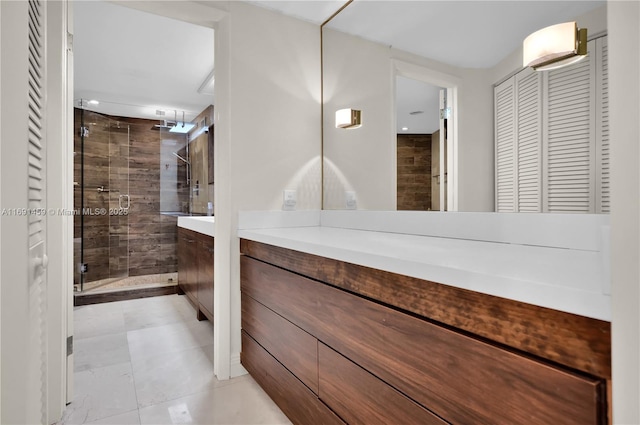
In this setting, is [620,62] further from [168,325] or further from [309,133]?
[168,325]

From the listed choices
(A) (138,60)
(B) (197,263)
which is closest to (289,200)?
(B) (197,263)

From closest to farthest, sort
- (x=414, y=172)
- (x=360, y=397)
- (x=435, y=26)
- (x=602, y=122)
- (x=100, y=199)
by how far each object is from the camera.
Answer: (x=602, y=122) < (x=360, y=397) < (x=435, y=26) < (x=414, y=172) < (x=100, y=199)

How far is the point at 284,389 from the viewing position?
5.05ft

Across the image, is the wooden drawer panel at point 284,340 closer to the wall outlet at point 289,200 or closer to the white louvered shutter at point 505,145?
the wall outlet at point 289,200

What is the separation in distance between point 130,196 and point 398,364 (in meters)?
4.37

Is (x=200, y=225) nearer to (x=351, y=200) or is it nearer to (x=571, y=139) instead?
(x=351, y=200)

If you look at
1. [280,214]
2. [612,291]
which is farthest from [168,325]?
[612,291]

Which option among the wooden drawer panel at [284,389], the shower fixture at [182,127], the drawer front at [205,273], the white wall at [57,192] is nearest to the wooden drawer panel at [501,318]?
the wooden drawer panel at [284,389]

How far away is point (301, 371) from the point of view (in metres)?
1.39

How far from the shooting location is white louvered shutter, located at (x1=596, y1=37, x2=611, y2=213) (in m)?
0.92

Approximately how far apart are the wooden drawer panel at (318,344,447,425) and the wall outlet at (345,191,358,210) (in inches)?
38.0

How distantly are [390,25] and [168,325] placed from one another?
8.94 feet

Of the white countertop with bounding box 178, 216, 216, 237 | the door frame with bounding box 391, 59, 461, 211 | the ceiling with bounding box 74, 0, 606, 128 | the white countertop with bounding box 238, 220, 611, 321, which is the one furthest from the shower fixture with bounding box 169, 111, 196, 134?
the white countertop with bounding box 238, 220, 611, 321

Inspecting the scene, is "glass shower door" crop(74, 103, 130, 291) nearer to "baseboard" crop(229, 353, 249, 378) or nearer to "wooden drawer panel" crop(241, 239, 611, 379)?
"baseboard" crop(229, 353, 249, 378)
